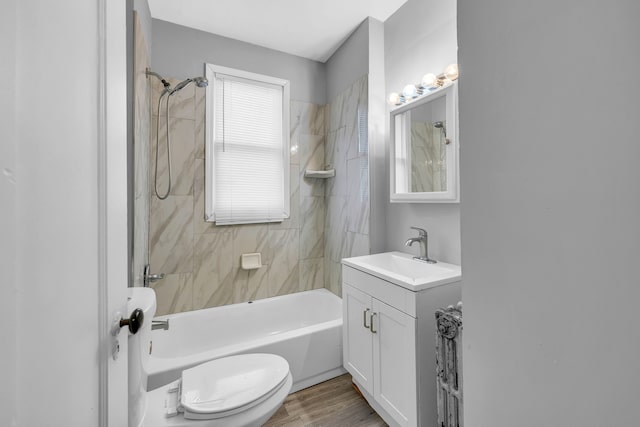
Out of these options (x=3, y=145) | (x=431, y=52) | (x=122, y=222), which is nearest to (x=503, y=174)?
(x=3, y=145)

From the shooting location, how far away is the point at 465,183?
56cm

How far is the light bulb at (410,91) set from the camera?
1787 millimetres

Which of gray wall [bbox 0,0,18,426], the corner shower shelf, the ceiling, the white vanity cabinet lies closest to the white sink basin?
the white vanity cabinet

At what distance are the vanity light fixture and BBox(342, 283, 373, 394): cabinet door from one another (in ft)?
4.51

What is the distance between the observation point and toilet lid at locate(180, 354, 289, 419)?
3.23ft

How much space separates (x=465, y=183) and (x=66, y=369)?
78 centimetres

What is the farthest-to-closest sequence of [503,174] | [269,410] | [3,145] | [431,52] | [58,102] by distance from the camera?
[431,52] < [269,410] < [503,174] < [58,102] < [3,145]

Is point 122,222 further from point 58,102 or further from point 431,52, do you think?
point 431,52

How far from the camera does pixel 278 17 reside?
2.05 metres

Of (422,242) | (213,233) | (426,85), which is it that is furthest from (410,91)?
(213,233)

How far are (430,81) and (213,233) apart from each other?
2017 millimetres

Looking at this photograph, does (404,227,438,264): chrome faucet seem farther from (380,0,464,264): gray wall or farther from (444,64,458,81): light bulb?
(444,64,458,81): light bulb

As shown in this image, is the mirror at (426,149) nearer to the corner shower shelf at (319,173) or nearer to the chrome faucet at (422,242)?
the chrome faucet at (422,242)

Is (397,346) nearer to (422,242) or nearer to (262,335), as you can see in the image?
(422,242)
